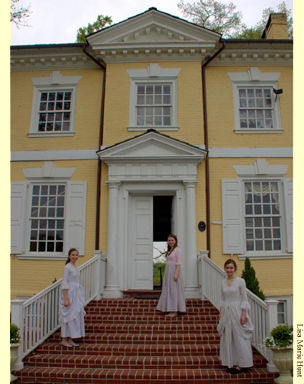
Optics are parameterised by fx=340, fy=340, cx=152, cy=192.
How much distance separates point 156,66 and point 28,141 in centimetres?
428

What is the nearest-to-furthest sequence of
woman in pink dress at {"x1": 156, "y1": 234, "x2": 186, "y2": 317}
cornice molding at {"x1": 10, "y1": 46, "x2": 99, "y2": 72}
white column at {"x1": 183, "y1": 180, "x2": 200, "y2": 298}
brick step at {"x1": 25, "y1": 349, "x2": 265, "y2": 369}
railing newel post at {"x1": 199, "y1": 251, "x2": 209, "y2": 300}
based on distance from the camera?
brick step at {"x1": 25, "y1": 349, "x2": 265, "y2": 369} → woman in pink dress at {"x1": 156, "y1": 234, "x2": 186, "y2": 317} → railing newel post at {"x1": 199, "y1": 251, "x2": 209, "y2": 300} → white column at {"x1": 183, "y1": 180, "x2": 200, "y2": 298} → cornice molding at {"x1": 10, "y1": 46, "x2": 99, "y2": 72}

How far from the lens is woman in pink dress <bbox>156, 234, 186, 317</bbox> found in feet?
22.7

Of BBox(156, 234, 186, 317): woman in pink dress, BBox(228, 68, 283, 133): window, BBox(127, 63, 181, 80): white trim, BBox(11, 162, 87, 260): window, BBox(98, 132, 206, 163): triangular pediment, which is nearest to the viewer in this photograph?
BBox(156, 234, 186, 317): woman in pink dress

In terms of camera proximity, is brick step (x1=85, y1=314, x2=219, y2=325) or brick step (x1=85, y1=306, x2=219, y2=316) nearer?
brick step (x1=85, y1=314, x2=219, y2=325)

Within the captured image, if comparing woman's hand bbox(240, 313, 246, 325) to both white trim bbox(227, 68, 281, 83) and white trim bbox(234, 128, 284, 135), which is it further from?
white trim bbox(227, 68, 281, 83)

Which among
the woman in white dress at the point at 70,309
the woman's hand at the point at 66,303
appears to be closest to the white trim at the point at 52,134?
the woman in white dress at the point at 70,309

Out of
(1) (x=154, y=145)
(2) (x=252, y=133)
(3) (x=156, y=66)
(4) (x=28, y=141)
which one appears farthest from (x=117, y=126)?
(2) (x=252, y=133)

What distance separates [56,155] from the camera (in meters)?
9.66

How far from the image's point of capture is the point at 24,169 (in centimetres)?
968

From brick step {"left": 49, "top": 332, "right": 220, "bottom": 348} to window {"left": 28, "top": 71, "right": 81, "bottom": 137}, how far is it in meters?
5.97

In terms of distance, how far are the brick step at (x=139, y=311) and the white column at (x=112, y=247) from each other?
0.87m

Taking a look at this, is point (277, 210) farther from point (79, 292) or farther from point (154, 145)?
point (79, 292)

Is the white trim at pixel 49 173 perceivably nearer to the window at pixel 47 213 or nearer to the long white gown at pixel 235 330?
the window at pixel 47 213

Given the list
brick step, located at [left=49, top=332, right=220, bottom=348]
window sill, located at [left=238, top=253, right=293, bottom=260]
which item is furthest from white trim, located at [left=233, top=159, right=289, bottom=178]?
brick step, located at [left=49, top=332, right=220, bottom=348]
